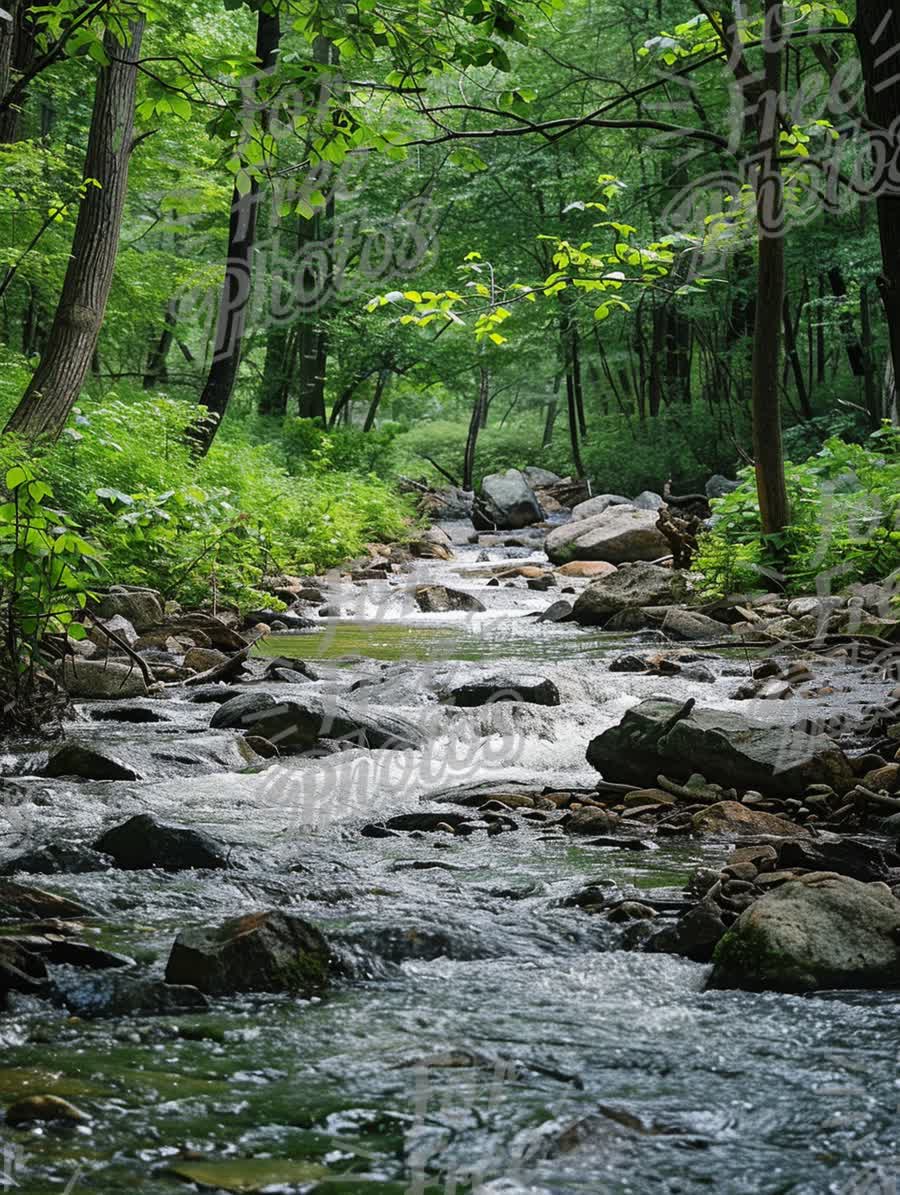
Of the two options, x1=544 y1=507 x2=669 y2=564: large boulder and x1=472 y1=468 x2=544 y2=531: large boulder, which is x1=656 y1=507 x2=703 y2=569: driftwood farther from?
x1=472 y1=468 x2=544 y2=531: large boulder

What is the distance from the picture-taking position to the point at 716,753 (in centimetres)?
515

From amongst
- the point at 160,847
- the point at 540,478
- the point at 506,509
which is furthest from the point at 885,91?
the point at 540,478

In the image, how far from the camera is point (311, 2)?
191 inches

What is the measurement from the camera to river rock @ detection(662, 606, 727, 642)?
33.3ft

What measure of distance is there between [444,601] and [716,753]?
7.87 m

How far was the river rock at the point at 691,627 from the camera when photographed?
10.2 meters

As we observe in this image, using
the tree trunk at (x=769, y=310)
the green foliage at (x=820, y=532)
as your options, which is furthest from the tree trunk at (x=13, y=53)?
the green foliage at (x=820, y=532)

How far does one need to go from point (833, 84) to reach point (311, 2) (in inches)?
533

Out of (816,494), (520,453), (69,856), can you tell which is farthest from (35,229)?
(520,453)

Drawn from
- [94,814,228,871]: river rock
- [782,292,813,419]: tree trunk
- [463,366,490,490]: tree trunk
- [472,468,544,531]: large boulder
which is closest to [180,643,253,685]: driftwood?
[94,814,228,871]: river rock

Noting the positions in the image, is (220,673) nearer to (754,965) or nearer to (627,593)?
(627,593)

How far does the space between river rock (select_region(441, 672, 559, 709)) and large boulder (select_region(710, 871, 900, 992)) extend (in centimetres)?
377

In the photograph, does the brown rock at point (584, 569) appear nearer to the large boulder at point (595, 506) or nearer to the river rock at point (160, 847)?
the large boulder at point (595, 506)

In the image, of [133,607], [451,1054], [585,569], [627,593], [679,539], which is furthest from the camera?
[585,569]
